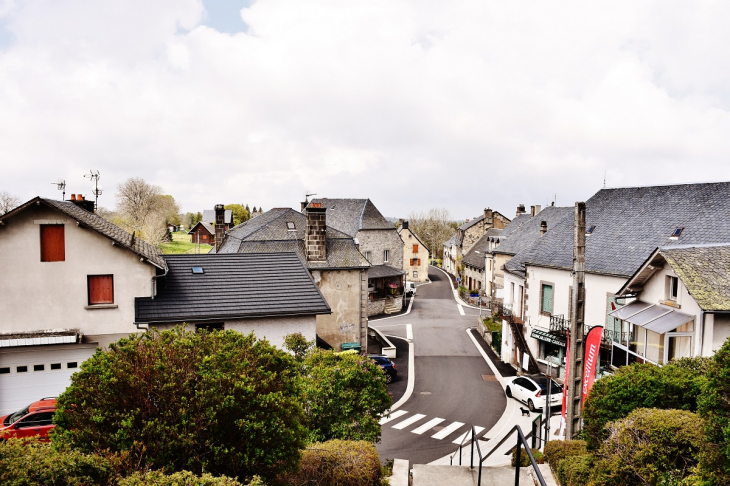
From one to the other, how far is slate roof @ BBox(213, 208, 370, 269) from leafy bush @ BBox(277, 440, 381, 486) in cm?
1770

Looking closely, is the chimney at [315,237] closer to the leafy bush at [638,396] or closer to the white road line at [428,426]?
the white road line at [428,426]

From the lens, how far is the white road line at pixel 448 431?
18.0m

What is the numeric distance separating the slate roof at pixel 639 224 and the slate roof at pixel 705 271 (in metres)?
4.09

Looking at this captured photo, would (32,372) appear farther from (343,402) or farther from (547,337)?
(547,337)

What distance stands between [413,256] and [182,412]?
6349 centimetres

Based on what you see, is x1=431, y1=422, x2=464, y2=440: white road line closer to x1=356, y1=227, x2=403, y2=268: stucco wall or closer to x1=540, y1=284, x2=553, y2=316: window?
x1=540, y1=284, x2=553, y2=316: window

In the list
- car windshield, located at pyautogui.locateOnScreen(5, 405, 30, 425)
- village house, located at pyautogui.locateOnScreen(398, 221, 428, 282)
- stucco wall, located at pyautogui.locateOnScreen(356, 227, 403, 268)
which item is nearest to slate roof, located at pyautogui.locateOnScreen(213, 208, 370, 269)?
stucco wall, located at pyautogui.locateOnScreen(356, 227, 403, 268)

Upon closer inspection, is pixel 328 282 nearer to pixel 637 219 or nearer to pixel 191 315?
pixel 191 315

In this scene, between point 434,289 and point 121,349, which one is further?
point 434,289

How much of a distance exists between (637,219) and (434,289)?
135 ft

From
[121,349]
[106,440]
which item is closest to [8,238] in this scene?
[121,349]

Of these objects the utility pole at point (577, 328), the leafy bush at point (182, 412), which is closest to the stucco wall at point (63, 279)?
the leafy bush at point (182, 412)

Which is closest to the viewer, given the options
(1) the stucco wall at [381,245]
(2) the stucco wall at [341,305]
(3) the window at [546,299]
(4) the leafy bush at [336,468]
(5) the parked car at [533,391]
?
(4) the leafy bush at [336,468]

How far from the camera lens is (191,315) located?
52.9ft
